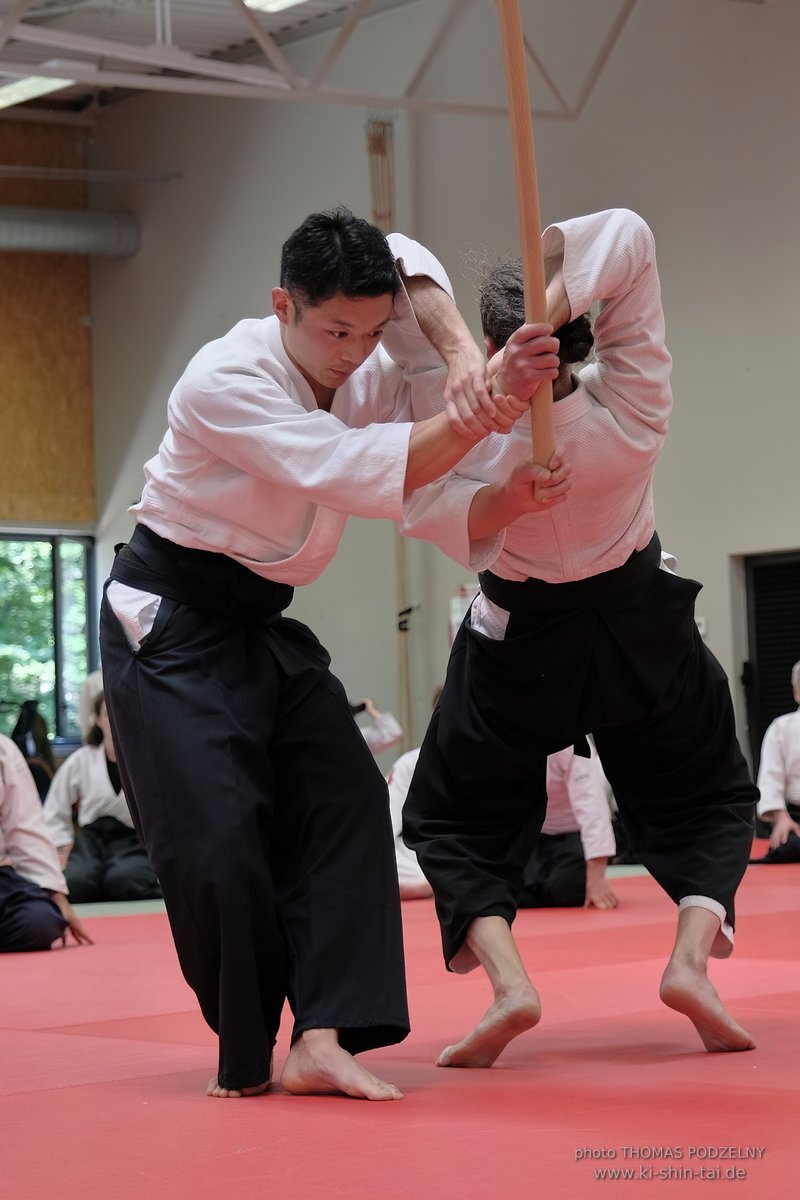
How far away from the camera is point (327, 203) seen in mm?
12812

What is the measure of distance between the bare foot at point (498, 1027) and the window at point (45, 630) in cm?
1228

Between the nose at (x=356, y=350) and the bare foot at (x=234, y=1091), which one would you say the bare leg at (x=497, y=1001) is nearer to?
the bare foot at (x=234, y=1091)

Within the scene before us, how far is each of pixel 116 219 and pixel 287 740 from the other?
42.1 ft

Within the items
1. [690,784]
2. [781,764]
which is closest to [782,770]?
[781,764]

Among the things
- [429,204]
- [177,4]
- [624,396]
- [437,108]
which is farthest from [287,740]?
[177,4]

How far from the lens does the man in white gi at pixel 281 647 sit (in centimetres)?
240

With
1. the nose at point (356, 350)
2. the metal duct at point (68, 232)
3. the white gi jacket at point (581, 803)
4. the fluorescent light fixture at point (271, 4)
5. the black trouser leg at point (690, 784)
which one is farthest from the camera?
the metal duct at point (68, 232)

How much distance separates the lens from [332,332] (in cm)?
244

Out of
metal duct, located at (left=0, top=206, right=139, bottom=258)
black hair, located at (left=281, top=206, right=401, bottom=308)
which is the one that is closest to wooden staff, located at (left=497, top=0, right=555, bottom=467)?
black hair, located at (left=281, top=206, right=401, bottom=308)

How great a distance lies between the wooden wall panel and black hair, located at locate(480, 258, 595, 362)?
12.5 metres

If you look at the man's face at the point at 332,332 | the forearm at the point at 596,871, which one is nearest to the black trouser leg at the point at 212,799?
the man's face at the point at 332,332

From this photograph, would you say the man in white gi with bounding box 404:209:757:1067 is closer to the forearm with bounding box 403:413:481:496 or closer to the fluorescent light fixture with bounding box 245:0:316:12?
the forearm with bounding box 403:413:481:496

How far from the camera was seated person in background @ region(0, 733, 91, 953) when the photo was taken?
585 centimetres

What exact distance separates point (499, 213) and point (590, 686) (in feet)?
31.6
